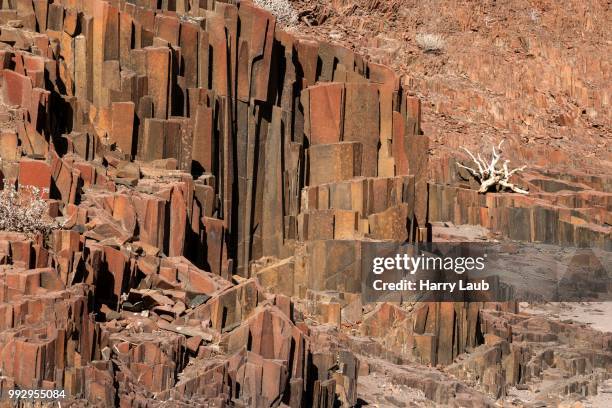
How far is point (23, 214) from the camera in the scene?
78.9 feet

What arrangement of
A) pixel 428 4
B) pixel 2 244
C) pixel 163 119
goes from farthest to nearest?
pixel 428 4
pixel 163 119
pixel 2 244

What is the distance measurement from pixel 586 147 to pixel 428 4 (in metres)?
11.7

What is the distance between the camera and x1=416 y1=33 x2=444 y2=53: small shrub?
204 feet

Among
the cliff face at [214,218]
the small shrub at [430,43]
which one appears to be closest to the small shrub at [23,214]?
the cliff face at [214,218]

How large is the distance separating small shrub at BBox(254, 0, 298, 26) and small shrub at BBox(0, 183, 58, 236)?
1336 inches

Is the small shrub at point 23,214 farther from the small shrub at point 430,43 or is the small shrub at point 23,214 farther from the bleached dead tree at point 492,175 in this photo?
the small shrub at point 430,43

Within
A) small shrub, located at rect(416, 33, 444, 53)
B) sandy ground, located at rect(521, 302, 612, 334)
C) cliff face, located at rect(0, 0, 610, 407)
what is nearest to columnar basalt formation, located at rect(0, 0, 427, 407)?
cliff face, located at rect(0, 0, 610, 407)

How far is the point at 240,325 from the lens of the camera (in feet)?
78.2

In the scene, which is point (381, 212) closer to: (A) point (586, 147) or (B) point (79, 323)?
(B) point (79, 323)

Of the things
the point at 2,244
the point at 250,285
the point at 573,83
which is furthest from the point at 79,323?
the point at 573,83

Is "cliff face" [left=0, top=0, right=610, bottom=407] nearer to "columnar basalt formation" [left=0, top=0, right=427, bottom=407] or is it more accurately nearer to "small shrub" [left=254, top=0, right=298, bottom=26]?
"columnar basalt formation" [left=0, top=0, right=427, bottom=407]

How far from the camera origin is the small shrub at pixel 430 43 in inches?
2445
